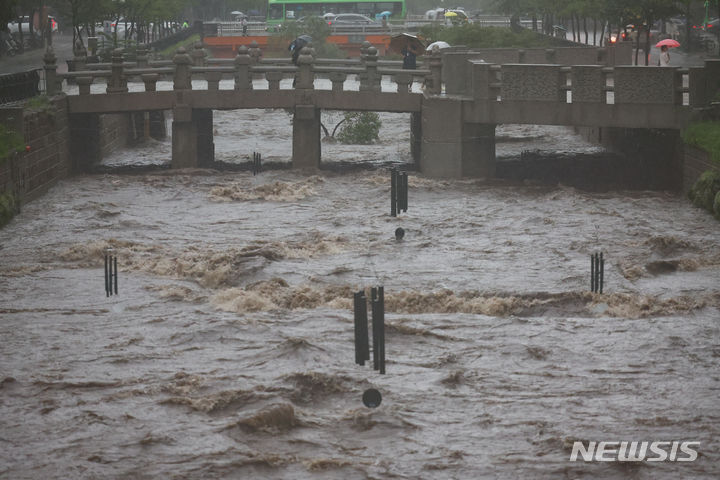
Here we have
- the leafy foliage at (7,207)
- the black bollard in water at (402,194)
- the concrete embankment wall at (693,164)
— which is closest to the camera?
the leafy foliage at (7,207)

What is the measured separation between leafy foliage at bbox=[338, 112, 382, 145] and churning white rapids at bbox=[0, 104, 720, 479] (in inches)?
530

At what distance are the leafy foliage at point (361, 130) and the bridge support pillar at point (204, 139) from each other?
23.1 ft

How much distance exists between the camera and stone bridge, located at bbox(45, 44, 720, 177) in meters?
33.0

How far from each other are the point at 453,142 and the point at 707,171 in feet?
25.7

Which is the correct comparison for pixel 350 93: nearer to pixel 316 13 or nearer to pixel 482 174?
pixel 482 174

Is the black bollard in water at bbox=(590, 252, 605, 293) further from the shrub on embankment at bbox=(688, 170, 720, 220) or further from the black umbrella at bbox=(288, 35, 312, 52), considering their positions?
the black umbrella at bbox=(288, 35, 312, 52)

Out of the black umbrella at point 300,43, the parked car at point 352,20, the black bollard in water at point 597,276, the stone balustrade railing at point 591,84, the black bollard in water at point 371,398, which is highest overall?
the parked car at point 352,20

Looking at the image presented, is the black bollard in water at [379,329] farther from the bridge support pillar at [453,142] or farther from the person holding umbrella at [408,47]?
the person holding umbrella at [408,47]

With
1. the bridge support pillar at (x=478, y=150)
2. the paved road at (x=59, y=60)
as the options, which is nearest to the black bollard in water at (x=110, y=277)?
the bridge support pillar at (x=478, y=150)

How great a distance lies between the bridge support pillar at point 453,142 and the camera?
35500 mm

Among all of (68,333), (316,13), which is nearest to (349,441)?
(68,333)

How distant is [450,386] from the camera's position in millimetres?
18359

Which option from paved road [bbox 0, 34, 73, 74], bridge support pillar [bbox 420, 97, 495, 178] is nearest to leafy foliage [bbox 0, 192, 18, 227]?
bridge support pillar [bbox 420, 97, 495, 178]

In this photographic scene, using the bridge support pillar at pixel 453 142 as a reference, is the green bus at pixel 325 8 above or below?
above
